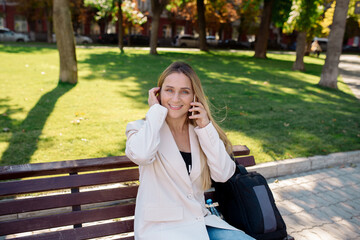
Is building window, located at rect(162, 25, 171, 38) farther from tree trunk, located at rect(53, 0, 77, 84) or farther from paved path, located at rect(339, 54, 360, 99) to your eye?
tree trunk, located at rect(53, 0, 77, 84)

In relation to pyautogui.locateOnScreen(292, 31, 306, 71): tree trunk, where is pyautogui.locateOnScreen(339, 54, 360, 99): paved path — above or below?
below

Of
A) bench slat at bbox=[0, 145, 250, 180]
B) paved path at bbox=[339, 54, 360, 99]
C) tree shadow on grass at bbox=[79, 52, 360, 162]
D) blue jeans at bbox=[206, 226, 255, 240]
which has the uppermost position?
bench slat at bbox=[0, 145, 250, 180]

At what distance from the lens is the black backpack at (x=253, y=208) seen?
9.02 feet

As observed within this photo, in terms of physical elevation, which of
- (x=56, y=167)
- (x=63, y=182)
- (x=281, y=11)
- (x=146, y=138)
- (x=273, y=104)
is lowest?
(x=273, y=104)

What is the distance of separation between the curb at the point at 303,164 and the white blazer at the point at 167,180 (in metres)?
2.64

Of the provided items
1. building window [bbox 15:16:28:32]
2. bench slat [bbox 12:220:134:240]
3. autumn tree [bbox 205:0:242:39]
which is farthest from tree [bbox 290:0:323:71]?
building window [bbox 15:16:28:32]

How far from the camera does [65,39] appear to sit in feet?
31.9

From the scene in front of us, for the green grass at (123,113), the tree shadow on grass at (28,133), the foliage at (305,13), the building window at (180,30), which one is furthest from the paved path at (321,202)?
the building window at (180,30)

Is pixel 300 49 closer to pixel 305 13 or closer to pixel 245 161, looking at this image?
pixel 305 13

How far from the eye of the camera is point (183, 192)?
259cm

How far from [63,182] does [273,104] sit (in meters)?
7.58

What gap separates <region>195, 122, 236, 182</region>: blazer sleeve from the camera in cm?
268

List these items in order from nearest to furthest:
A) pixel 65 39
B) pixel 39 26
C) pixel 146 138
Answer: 1. pixel 146 138
2. pixel 65 39
3. pixel 39 26

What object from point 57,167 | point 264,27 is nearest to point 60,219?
point 57,167
